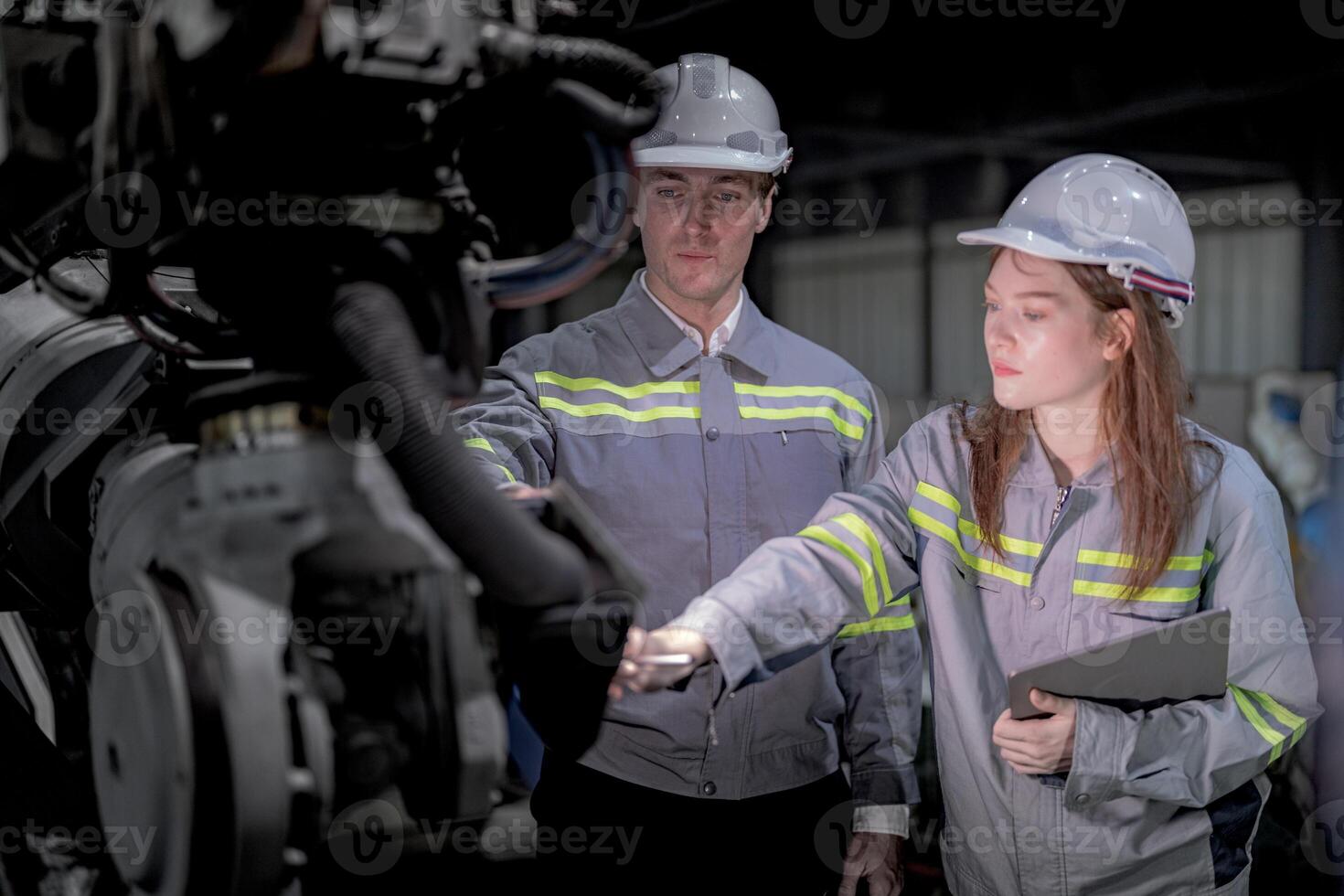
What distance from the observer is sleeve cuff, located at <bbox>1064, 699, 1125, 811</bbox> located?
149 centimetres

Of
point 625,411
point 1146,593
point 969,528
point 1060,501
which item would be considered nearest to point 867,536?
point 969,528

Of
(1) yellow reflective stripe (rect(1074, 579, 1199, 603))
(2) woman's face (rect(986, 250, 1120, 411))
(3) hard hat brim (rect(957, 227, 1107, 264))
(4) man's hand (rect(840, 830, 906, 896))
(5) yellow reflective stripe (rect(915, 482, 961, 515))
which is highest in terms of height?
(3) hard hat brim (rect(957, 227, 1107, 264))

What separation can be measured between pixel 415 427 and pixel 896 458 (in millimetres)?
914

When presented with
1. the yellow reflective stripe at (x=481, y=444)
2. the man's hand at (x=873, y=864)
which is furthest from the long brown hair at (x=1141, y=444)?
the yellow reflective stripe at (x=481, y=444)

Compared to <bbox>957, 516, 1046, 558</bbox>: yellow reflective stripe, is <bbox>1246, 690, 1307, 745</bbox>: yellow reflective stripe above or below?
below

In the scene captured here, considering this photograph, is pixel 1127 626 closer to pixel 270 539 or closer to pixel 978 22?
pixel 270 539

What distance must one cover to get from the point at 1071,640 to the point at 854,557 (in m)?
0.31

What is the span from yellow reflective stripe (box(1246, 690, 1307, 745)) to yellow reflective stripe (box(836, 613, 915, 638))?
58 cm

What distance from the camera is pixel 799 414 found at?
79.4 inches

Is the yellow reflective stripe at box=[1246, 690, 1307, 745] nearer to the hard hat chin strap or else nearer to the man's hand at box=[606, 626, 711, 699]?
the hard hat chin strap

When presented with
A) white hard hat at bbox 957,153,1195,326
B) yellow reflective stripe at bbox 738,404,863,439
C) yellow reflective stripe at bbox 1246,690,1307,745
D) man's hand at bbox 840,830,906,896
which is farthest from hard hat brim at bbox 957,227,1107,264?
man's hand at bbox 840,830,906,896

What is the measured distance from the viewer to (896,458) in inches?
69.7

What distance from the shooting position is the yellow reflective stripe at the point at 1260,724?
1.52 meters

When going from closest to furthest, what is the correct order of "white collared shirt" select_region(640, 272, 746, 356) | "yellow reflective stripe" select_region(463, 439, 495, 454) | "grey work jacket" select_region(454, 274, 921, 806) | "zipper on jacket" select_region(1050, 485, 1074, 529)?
"zipper on jacket" select_region(1050, 485, 1074, 529), "yellow reflective stripe" select_region(463, 439, 495, 454), "grey work jacket" select_region(454, 274, 921, 806), "white collared shirt" select_region(640, 272, 746, 356)
